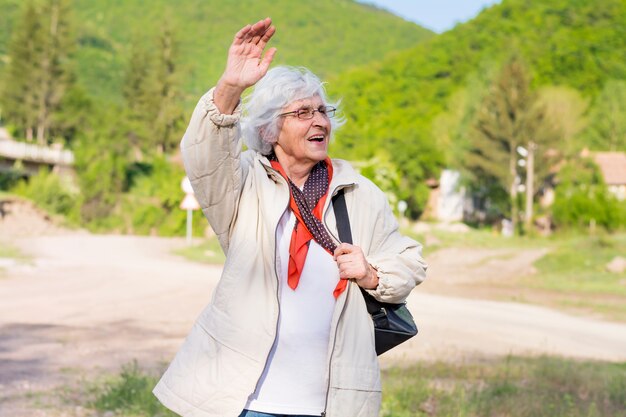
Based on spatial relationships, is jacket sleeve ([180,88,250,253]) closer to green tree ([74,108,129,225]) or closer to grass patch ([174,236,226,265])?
grass patch ([174,236,226,265])

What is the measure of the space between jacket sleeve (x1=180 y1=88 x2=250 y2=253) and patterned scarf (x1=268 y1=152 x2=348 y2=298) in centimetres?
19

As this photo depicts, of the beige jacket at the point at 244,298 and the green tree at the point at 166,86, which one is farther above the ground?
the green tree at the point at 166,86

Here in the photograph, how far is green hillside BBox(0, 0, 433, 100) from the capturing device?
4461 inches

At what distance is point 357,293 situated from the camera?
9.16 ft

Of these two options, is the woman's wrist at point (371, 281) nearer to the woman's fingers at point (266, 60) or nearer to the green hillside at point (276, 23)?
the woman's fingers at point (266, 60)

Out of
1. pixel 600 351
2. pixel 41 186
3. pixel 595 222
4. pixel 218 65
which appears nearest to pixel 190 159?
pixel 600 351

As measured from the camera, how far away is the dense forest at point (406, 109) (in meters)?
45.2

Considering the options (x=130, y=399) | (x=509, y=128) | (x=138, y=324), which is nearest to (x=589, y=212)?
(x=509, y=128)

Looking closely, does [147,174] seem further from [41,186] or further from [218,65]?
[218,65]

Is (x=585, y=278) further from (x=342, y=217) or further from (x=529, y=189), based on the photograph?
(x=529, y=189)

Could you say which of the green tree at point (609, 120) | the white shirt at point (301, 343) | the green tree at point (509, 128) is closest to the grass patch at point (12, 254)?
the white shirt at point (301, 343)

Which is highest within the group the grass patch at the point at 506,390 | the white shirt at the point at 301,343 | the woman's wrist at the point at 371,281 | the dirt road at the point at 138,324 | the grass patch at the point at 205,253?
the woman's wrist at the point at 371,281

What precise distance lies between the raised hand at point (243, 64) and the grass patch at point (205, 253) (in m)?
19.8

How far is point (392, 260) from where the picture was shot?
2.81 meters
